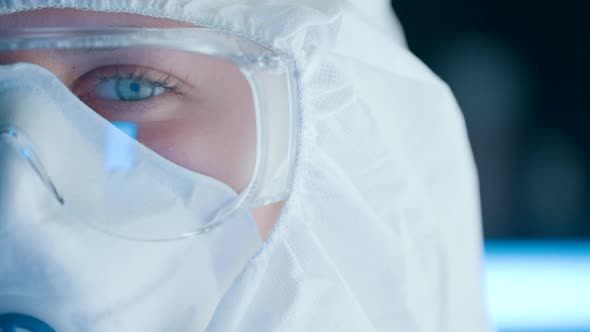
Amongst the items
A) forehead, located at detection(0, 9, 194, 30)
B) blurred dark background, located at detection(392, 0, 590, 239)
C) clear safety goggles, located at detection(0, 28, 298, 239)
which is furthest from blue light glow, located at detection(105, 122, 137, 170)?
blurred dark background, located at detection(392, 0, 590, 239)

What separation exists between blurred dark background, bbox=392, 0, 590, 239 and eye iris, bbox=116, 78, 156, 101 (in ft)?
4.45

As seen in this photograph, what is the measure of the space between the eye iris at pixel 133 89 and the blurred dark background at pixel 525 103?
53.4 inches

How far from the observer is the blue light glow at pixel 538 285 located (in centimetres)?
192


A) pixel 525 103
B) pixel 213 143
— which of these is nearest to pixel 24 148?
pixel 213 143

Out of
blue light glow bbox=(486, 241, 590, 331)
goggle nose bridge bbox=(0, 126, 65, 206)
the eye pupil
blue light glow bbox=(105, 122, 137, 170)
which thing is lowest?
blue light glow bbox=(486, 241, 590, 331)

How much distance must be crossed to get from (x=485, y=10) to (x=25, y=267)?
167 cm

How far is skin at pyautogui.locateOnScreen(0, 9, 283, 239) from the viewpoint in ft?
2.29

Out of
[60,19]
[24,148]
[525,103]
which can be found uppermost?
[60,19]

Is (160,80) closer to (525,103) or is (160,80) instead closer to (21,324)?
(21,324)

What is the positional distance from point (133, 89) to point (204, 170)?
124 millimetres

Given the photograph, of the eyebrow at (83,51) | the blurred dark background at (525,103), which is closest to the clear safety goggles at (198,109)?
the eyebrow at (83,51)

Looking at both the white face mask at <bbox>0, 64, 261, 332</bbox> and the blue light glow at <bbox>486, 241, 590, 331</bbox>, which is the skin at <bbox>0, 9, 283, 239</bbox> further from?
the blue light glow at <bbox>486, 241, 590, 331</bbox>

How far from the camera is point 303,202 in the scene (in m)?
0.75

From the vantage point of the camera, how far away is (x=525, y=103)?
1.98 m
